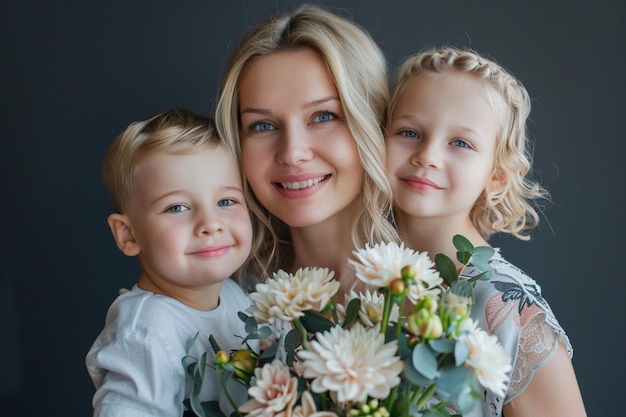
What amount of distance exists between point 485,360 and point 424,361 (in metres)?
0.09

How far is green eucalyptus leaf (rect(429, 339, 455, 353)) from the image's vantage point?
96 cm

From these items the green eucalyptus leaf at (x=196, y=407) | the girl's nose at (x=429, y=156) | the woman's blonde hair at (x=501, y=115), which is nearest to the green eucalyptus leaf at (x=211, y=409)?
the green eucalyptus leaf at (x=196, y=407)

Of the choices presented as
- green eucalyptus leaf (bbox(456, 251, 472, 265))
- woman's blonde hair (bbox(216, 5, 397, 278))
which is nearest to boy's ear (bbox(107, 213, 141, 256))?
woman's blonde hair (bbox(216, 5, 397, 278))

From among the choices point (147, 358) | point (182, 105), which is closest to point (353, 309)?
point (147, 358)

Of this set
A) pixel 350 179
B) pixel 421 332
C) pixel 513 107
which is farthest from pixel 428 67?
pixel 421 332

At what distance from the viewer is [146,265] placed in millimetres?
1561

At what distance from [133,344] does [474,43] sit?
127 centimetres

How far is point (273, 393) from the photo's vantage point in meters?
1.05

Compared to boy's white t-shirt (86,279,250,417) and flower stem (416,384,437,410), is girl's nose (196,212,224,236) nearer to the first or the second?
boy's white t-shirt (86,279,250,417)

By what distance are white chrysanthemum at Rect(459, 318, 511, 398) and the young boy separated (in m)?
0.65

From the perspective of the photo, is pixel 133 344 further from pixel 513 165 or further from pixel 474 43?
pixel 474 43

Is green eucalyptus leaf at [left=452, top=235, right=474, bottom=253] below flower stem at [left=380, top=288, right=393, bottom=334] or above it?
above

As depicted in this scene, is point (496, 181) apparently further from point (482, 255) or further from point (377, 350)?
point (377, 350)

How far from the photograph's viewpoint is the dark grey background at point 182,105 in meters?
1.87
